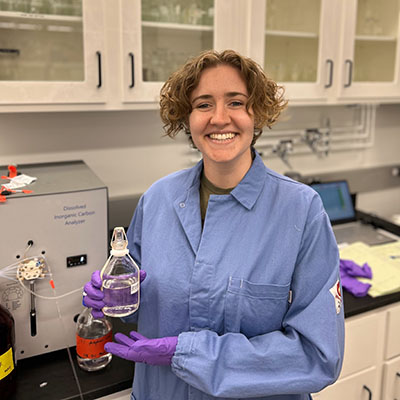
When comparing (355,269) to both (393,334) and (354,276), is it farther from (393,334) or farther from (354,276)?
(393,334)

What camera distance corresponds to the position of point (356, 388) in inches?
66.4

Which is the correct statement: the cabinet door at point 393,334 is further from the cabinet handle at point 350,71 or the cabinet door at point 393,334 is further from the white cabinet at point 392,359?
the cabinet handle at point 350,71

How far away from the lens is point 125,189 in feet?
6.53

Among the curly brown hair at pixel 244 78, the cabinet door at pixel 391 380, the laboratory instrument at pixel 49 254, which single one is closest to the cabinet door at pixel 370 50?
the curly brown hair at pixel 244 78

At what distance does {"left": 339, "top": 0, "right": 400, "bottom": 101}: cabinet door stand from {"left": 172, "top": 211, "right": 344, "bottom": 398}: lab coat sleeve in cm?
123

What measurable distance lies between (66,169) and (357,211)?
172cm

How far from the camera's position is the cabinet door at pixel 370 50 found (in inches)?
76.0

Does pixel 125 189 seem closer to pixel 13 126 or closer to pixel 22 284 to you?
pixel 13 126

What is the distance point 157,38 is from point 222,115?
0.72 m

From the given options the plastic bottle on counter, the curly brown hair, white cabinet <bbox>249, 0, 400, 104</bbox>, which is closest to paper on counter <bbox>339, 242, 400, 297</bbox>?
white cabinet <bbox>249, 0, 400, 104</bbox>

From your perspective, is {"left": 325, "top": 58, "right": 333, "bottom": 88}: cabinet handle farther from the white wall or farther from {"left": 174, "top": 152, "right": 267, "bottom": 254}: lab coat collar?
{"left": 174, "top": 152, "right": 267, "bottom": 254}: lab coat collar

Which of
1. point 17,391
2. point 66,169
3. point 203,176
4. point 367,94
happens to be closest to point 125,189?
point 66,169

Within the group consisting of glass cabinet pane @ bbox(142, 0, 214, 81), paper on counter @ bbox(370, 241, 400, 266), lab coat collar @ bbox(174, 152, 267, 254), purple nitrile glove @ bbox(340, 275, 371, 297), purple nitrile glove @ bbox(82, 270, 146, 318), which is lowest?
purple nitrile glove @ bbox(340, 275, 371, 297)

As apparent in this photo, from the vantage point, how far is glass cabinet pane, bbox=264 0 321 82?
1.80 m
